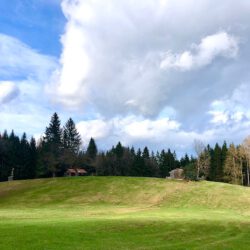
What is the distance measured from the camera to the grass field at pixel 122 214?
82.5ft

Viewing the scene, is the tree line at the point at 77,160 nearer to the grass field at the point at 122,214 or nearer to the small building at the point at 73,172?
the small building at the point at 73,172

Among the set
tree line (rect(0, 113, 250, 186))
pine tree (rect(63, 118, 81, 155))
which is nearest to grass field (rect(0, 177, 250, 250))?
tree line (rect(0, 113, 250, 186))

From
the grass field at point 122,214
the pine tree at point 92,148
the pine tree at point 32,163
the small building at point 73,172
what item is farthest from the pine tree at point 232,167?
the pine tree at point 32,163

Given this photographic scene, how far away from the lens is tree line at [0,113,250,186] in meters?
122

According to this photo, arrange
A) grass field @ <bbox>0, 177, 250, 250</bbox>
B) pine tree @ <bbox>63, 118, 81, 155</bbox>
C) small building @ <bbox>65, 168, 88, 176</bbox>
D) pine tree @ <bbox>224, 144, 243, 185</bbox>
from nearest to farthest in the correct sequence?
grass field @ <bbox>0, 177, 250, 250</bbox>, pine tree @ <bbox>224, 144, 243, 185</bbox>, small building @ <bbox>65, 168, 88, 176</bbox>, pine tree @ <bbox>63, 118, 81, 155</bbox>

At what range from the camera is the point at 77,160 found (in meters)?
126

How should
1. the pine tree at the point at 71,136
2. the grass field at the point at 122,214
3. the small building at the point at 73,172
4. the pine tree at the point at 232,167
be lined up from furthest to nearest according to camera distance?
1. the pine tree at the point at 71,136
2. the small building at the point at 73,172
3. the pine tree at the point at 232,167
4. the grass field at the point at 122,214

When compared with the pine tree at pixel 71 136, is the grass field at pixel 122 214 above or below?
below

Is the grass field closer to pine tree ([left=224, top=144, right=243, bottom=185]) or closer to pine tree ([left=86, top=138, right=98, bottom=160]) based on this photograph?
pine tree ([left=224, top=144, right=243, bottom=185])

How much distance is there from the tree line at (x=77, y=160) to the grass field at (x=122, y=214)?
3671cm

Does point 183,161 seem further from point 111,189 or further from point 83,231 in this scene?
point 83,231

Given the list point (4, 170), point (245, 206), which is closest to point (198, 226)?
point (245, 206)

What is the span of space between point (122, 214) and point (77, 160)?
81230 millimetres

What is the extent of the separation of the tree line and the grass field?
36.7 metres
